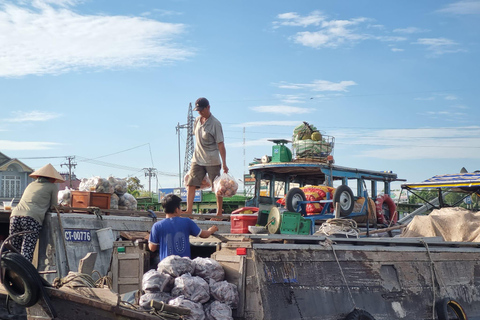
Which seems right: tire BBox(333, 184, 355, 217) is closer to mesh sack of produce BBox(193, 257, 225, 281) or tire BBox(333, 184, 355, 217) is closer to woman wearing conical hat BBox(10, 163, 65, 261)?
woman wearing conical hat BBox(10, 163, 65, 261)

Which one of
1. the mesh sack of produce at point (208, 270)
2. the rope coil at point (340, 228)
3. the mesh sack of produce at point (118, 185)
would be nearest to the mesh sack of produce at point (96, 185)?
the mesh sack of produce at point (118, 185)

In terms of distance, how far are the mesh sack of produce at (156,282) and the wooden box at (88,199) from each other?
396cm

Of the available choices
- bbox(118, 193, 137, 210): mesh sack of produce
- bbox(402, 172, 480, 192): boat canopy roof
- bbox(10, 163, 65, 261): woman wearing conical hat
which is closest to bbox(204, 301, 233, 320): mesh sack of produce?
bbox(10, 163, 65, 261): woman wearing conical hat

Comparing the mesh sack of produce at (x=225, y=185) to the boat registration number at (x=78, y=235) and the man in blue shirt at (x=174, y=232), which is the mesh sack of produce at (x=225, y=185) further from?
the man in blue shirt at (x=174, y=232)

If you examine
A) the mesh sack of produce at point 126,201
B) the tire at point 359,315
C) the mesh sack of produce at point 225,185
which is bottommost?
the tire at point 359,315

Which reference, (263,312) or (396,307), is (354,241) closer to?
(396,307)

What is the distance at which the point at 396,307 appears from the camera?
6531 mm

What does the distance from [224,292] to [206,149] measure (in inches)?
162

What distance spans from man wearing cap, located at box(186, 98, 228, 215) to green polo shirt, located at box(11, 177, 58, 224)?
6.86 ft

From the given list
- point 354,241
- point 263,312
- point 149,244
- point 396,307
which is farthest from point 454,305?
point 149,244

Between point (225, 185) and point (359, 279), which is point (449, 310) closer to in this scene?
point (359, 279)

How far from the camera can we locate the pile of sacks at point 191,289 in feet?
16.7

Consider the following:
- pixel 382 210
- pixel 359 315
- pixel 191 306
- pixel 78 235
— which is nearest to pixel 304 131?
pixel 382 210

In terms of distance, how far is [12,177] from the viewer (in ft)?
148
